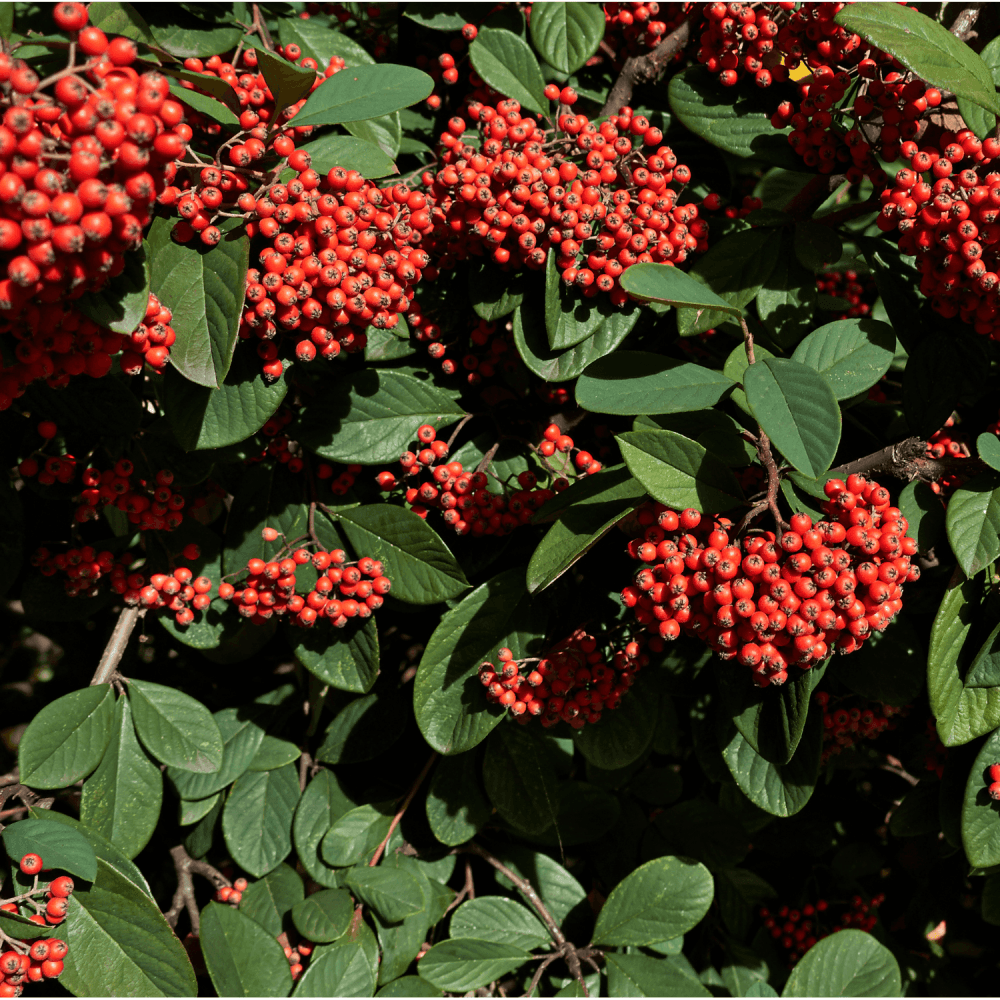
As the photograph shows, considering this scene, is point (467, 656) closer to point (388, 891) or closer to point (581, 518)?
point (581, 518)

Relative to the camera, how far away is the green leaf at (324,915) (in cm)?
237

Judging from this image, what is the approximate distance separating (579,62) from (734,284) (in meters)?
0.80

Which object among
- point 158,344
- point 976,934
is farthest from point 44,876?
point 976,934

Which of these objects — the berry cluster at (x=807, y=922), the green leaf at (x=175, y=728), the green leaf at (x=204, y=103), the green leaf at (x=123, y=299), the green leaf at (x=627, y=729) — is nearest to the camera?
the green leaf at (x=123, y=299)

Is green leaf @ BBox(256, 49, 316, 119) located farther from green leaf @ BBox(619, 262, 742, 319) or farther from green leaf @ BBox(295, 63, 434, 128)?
green leaf @ BBox(619, 262, 742, 319)

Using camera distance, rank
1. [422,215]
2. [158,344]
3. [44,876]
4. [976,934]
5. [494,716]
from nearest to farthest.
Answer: [158,344]
[422,215]
[44,876]
[494,716]
[976,934]

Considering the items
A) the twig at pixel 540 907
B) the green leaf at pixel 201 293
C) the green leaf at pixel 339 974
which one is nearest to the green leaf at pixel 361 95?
the green leaf at pixel 201 293

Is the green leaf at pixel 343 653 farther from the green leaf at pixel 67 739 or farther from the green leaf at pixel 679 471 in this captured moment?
the green leaf at pixel 679 471

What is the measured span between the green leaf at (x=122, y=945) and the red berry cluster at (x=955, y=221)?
257 centimetres

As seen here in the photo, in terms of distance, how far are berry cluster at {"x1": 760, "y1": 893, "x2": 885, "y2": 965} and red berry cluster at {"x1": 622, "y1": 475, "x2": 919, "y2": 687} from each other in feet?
7.16

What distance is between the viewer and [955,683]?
182 cm

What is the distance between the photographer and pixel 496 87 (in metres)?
2.20

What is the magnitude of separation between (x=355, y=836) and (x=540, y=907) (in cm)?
72

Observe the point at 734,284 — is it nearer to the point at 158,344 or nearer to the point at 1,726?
the point at 158,344
